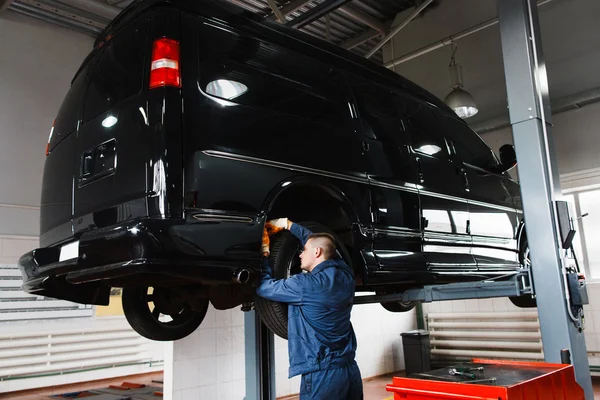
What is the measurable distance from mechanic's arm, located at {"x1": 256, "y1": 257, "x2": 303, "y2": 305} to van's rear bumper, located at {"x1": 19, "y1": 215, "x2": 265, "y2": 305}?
0.11m

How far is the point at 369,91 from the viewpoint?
129 inches

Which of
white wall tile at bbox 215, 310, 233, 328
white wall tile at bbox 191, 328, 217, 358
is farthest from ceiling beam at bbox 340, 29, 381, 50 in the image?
white wall tile at bbox 191, 328, 217, 358

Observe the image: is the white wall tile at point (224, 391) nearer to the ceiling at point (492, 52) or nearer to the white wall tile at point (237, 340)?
the white wall tile at point (237, 340)

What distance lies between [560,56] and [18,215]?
27.1 ft

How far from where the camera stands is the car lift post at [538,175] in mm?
2834

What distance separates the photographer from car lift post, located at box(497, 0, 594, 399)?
283 cm

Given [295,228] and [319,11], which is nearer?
[295,228]

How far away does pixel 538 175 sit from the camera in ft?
9.78

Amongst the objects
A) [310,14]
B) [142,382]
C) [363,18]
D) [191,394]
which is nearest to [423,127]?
[310,14]

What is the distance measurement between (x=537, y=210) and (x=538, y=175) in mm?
205

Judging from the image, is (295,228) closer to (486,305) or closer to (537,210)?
(537,210)

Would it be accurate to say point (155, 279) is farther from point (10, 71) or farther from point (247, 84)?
point (10, 71)

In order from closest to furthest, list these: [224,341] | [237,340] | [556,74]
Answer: [224,341]
[237,340]
[556,74]

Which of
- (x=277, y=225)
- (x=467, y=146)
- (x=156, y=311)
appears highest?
(x=467, y=146)
